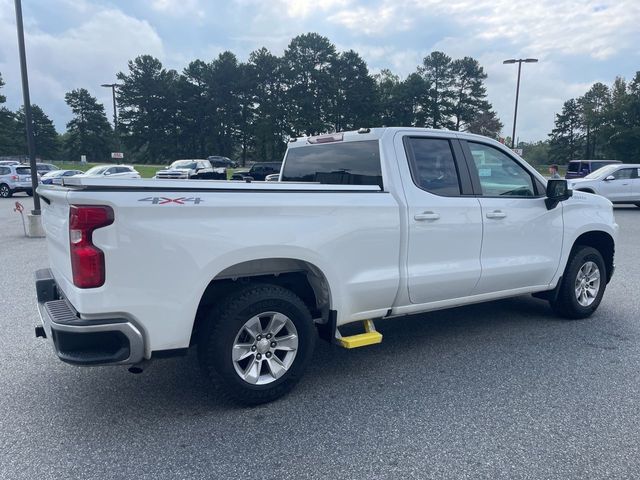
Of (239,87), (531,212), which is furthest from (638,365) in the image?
(239,87)

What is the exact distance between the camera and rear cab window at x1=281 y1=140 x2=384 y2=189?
166 inches

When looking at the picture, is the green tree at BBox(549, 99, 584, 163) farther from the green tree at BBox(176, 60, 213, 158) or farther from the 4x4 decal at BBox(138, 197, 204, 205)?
the 4x4 decal at BBox(138, 197, 204, 205)

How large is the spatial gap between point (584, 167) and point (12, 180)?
28.8 m

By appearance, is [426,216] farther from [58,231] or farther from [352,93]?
[352,93]

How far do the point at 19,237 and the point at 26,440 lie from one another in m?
10.00

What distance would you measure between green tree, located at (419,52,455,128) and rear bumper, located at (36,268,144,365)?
75450mm

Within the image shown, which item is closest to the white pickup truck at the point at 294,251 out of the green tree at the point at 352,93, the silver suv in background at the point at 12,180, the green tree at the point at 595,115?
the silver suv in background at the point at 12,180

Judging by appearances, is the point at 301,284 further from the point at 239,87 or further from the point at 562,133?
the point at 562,133

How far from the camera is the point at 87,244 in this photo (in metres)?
2.83

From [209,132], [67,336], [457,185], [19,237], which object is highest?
[209,132]

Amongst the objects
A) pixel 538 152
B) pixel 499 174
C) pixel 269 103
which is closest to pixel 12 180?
pixel 499 174

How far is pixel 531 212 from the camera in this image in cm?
482

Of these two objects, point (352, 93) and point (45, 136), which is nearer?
point (352, 93)

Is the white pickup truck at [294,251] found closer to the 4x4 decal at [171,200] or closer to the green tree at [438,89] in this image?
the 4x4 decal at [171,200]
